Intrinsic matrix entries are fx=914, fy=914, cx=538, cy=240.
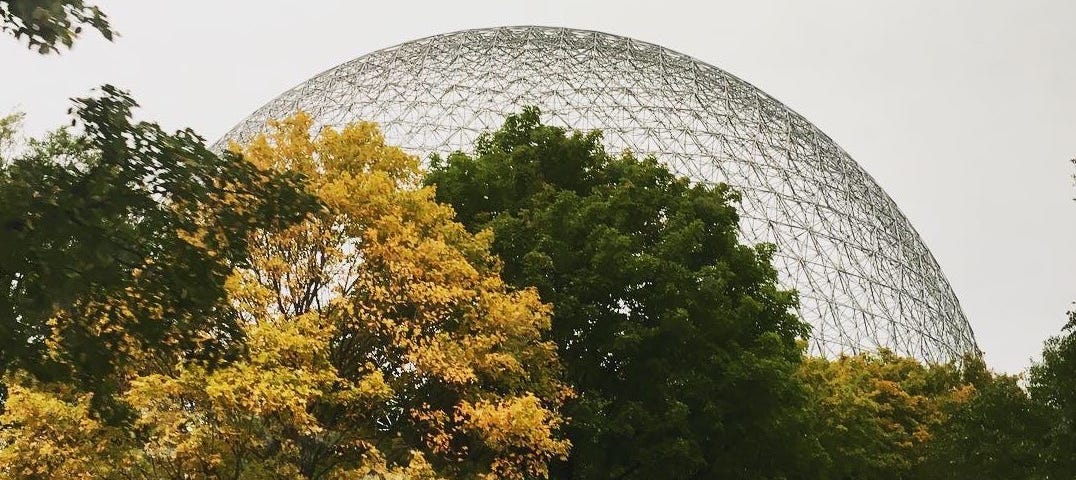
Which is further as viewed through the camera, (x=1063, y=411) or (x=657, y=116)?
(x=657, y=116)

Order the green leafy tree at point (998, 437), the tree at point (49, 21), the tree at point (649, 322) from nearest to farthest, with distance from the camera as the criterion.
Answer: the tree at point (49, 21), the tree at point (649, 322), the green leafy tree at point (998, 437)

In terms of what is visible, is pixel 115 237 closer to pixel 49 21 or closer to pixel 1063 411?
pixel 49 21

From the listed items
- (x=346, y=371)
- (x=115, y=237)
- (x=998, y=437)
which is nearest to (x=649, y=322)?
(x=346, y=371)

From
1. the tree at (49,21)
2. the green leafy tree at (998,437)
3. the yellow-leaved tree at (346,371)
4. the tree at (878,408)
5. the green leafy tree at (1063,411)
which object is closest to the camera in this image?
the tree at (49,21)

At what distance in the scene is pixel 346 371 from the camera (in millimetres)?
12867

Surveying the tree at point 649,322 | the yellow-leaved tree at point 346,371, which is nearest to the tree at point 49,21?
the yellow-leaved tree at point 346,371

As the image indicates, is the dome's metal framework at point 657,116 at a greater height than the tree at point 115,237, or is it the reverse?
the dome's metal framework at point 657,116

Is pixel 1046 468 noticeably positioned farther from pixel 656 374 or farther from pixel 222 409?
pixel 222 409

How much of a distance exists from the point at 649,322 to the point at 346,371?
649cm

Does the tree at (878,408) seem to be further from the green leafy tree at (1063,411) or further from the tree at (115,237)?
the tree at (115,237)

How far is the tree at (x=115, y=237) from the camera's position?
614cm

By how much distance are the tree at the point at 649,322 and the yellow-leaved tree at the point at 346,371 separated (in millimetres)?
2098

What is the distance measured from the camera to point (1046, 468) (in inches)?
851

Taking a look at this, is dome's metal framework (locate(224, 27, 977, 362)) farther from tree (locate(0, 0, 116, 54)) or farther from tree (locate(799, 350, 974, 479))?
tree (locate(0, 0, 116, 54))
